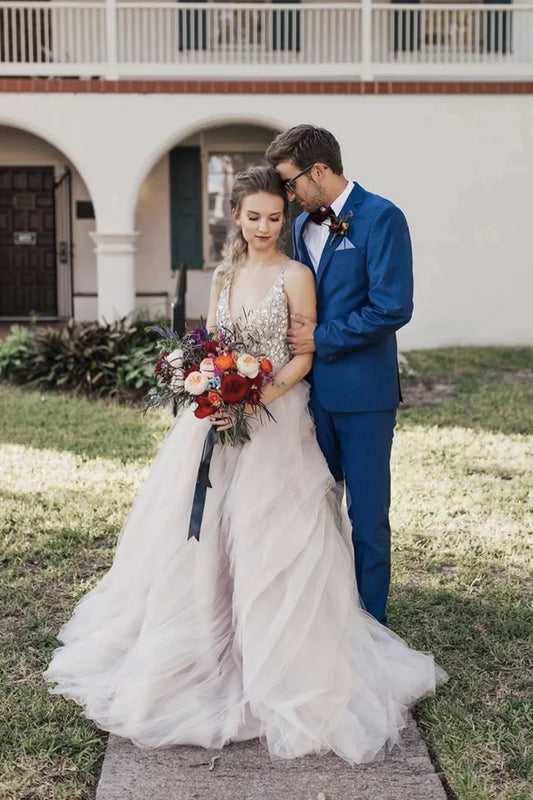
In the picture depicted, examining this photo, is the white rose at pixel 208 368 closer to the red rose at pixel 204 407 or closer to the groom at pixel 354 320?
the red rose at pixel 204 407

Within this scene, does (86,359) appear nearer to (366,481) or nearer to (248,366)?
(366,481)

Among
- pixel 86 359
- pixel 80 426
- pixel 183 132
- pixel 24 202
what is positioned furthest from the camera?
pixel 24 202

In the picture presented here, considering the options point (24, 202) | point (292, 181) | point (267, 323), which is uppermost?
point (24, 202)

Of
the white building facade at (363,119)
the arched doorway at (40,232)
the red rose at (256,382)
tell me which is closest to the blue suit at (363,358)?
the red rose at (256,382)

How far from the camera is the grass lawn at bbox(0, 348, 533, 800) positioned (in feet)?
11.0

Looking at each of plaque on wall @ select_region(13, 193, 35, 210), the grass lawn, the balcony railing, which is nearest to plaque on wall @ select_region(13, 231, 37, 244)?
plaque on wall @ select_region(13, 193, 35, 210)

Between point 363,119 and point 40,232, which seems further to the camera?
point 40,232

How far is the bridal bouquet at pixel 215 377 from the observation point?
11.2ft

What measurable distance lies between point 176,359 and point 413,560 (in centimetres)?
226

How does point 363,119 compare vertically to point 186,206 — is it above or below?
above

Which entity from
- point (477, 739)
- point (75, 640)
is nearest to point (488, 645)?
point (477, 739)

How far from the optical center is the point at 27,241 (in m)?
16.1

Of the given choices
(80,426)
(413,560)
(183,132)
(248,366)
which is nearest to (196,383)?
(248,366)

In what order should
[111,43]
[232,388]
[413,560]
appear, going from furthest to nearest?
[111,43] → [413,560] → [232,388]
